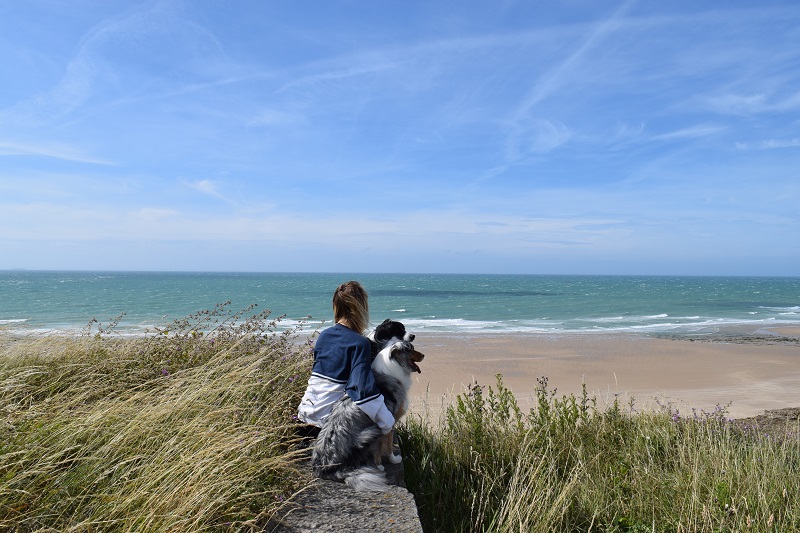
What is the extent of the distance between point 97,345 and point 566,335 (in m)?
22.3

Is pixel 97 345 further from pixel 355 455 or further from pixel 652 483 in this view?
pixel 652 483

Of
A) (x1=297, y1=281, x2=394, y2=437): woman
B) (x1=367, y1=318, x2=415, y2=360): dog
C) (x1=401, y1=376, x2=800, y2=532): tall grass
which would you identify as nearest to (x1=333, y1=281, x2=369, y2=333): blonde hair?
(x1=297, y1=281, x2=394, y2=437): woman

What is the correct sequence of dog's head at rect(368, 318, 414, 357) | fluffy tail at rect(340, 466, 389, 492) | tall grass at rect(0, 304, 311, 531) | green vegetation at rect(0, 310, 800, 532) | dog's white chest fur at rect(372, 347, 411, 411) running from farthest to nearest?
dog's head at rect(368, 318, 414, 357), dog's white chest fur at rect(372, 347, 411, 411), fluffy tail at rect(340, 466, 389, 492), green vegetation at rect(0, 310, 800, 532), tall grass at rect(0, 304, 311, 531)

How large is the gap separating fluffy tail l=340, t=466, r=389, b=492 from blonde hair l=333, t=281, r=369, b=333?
1.05 metres

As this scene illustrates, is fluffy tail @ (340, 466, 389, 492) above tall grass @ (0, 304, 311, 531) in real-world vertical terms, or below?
A: below

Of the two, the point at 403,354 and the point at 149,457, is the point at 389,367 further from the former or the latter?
the point at 149,457

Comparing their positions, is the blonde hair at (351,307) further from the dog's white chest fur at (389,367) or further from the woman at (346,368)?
the dog's white chest fur at (389,367)

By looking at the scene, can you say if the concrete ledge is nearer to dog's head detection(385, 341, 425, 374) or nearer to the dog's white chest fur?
the dog's white chest fur

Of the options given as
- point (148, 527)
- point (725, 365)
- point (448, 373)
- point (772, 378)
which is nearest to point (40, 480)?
point (148, 527)

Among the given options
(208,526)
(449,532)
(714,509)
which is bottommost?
(449,532)

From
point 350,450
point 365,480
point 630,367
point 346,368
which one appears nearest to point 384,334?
point 346,368

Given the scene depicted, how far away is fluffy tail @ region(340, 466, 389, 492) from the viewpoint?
359cm

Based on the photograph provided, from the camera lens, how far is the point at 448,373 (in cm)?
1555

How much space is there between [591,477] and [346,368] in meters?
2.53
